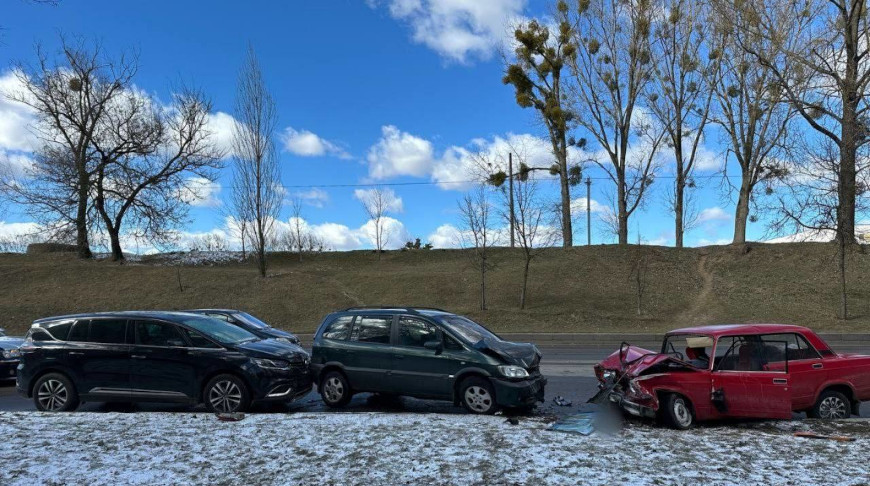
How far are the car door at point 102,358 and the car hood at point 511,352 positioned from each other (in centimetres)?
505

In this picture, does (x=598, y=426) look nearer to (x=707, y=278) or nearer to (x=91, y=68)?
(x=707, y=278)

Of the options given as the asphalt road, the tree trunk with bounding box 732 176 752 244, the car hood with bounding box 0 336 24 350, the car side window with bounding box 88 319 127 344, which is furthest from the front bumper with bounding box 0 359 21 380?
the tree trunk with bounding box 732 176 752 244

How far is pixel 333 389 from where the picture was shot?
27.9ft

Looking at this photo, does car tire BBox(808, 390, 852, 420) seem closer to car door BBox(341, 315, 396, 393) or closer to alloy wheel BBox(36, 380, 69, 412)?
car door BBox(341, 315, 396, 393)

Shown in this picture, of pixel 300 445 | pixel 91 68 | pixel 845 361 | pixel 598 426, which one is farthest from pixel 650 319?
pixel 91 68

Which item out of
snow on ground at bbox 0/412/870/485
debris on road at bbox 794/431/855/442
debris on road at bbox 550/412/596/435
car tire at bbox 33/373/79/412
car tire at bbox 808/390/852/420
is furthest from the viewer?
car tire at bbox 33/373/79/412

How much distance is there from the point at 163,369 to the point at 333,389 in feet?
7.88

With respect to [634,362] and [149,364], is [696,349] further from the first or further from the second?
[149,364]

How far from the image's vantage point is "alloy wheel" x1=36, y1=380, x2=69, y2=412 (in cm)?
808

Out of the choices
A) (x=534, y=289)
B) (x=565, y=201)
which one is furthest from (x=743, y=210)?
(x=534, y=289)

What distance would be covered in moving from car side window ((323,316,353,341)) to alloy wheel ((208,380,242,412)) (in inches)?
61.6

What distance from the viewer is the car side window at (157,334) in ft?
26.4

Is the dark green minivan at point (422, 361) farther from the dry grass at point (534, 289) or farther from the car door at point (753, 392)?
the dry grass at point (534, 289)

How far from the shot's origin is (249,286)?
1178 inches
